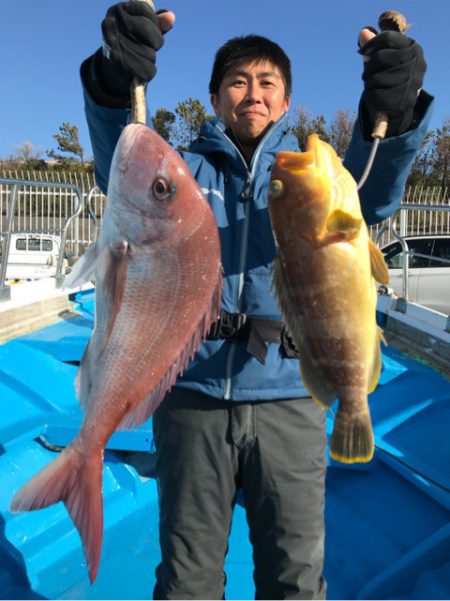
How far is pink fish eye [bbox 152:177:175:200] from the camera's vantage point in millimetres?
1548

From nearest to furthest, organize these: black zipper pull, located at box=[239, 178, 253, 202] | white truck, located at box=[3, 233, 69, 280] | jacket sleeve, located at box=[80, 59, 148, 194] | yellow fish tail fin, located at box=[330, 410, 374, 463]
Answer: yellow fish tail fin, located at box=[330, 410, 374, 463] < jacket sleeve, located at box=[80, 59, 148, 194] < black zipper pull, located at box=[239, 178, 253, 202] < white truck, located at box=[3, 233, 69, 280]

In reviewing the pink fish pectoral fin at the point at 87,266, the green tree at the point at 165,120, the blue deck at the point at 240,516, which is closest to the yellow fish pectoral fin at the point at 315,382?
the pink fish pectoral fin at the point at 87,266

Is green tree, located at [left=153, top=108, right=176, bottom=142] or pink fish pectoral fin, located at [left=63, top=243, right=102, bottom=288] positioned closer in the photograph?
pink fish pectoral fin, located at [left=63, top=243, right=102, bottom=288]

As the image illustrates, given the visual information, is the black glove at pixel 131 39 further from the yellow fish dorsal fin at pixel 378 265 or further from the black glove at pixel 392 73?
the yellow fish dorsal fin at pixel 378 265

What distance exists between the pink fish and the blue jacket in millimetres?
438

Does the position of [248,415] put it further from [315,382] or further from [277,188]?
[277,188]

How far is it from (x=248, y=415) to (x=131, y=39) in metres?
1.46

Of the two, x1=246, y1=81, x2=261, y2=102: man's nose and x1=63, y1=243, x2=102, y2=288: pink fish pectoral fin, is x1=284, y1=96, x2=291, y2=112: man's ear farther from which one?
x1=63, y1=243, x2=102, y2=288: pink fish pectoral fin

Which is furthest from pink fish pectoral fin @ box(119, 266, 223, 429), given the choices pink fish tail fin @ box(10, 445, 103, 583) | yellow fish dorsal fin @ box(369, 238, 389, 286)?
yellow fish dorsal fin @ box(369, 238, 389, 286)

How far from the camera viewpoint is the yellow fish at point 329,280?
158 cm

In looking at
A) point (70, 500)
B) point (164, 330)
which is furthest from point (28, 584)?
point (164, 330)

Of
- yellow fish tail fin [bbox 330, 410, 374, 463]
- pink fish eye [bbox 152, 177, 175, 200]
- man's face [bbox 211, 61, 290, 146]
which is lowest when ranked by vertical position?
yellow fish tail fin [bbox 330, 410, 374, 463]

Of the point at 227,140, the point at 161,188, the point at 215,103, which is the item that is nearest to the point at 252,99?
the point at 227,140

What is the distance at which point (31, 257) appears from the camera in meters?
13.2
